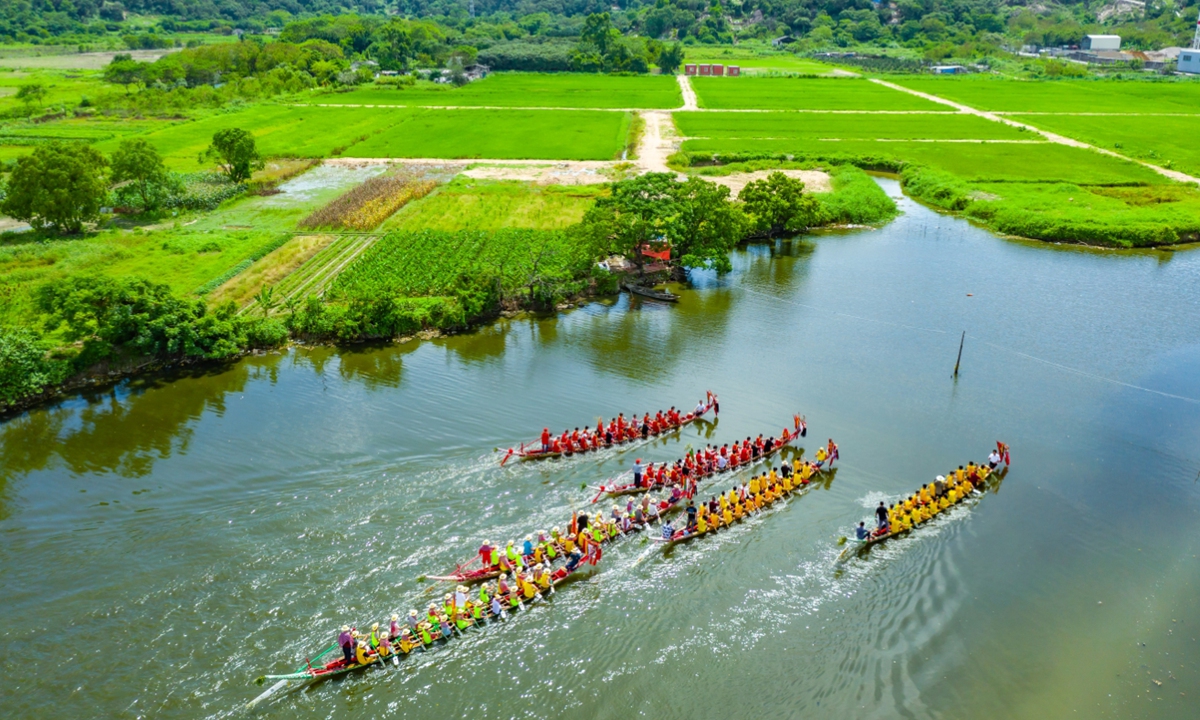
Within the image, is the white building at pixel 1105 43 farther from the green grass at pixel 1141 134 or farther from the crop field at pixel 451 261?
the crop field at pixel 451 261

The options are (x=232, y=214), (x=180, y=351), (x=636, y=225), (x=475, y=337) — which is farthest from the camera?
(x=232, y=214)

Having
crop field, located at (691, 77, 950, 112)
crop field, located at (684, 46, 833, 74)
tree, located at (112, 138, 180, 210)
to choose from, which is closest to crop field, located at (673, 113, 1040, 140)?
crop field, located at (691, 77, 950, 112)

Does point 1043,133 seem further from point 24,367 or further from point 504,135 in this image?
point 24,367

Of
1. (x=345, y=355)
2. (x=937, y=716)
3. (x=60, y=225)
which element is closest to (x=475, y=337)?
(x=345, y=355)

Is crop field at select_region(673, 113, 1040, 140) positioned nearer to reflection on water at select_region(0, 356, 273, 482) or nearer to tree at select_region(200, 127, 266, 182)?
tree at select_region(200, 127, 266, 182)

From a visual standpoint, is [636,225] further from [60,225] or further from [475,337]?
[60,225]

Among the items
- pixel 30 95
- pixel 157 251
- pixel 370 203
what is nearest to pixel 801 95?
pixel 370 203

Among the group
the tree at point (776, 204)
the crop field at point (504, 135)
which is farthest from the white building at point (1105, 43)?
the tree at point (776, 204)
